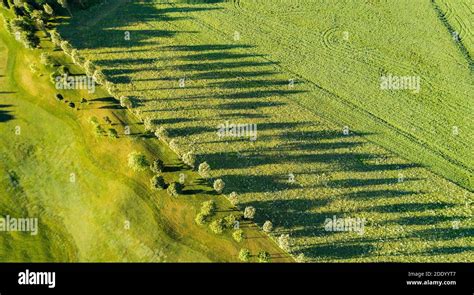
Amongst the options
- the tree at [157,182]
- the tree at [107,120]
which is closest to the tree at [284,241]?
the tree at [157,182]

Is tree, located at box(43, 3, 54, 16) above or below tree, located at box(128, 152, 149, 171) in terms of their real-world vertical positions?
above

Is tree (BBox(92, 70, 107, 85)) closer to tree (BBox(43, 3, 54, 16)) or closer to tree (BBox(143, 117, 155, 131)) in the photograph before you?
tree (BBox(143, 117, 155, 131))

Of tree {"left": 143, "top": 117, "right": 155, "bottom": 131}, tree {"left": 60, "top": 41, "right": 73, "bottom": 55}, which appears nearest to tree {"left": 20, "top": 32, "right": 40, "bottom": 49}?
tree {"left": 60, "top": 41, "right": 73, "bottom": 55}

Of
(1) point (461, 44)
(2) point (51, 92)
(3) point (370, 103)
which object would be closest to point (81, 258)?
(2) point (51, 92)

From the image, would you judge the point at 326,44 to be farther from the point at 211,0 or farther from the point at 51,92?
the point at 51,92

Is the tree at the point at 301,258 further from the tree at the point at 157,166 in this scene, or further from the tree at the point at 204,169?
the tree at the point at 157,166

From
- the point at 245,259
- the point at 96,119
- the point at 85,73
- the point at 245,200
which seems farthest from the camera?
the point at 85,73
